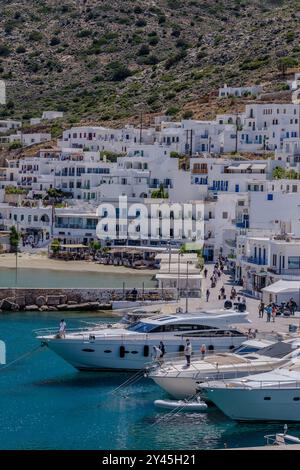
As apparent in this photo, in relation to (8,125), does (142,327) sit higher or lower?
lower

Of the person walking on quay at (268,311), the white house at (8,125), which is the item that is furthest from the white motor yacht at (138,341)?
the white house at (8,125)

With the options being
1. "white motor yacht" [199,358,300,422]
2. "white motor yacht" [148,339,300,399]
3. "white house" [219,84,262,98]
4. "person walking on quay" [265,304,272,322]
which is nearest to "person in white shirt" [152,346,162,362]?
"white motor yacht" [148,339,300,399]

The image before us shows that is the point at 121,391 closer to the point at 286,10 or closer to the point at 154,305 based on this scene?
the point at 154,305

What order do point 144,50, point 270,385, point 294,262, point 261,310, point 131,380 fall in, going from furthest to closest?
point 144,50
point 294,262
point 261,310
point 131,380
point 270,385

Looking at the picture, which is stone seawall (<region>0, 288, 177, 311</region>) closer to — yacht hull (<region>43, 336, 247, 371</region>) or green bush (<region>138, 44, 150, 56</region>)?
yacht hull (<region>43, 336, 247, 371</region>)

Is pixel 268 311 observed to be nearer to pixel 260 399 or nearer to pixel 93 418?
pixel 260 399

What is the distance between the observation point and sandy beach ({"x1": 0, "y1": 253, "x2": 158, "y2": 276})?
62.5m

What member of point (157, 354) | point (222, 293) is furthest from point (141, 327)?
point (222, 293)

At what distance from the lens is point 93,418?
29.9m

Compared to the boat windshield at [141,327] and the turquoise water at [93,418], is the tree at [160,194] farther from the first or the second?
the turquoise water at [93,418]

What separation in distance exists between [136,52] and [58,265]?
62689 millimetres

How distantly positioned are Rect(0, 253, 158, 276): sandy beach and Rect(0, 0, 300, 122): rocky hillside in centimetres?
2909

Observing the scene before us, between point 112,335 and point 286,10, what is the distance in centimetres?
8729

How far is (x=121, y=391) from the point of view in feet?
108
